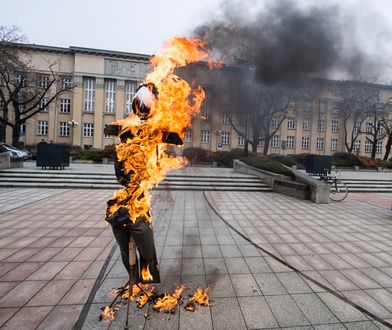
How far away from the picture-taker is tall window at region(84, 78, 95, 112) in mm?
37562

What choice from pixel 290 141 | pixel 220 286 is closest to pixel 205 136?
pixel 290 141

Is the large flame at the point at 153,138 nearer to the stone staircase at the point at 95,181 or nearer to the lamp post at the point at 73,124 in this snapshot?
the stone staircase at the point at 95,181

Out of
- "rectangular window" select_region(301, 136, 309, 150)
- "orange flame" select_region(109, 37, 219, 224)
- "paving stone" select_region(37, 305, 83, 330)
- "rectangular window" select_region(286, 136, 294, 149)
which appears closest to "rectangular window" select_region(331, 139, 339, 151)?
"rectangular window" select_region(301, 136, 309, 150)

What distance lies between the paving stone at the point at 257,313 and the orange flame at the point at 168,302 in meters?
0.89

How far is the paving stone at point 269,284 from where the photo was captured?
11.2 ft

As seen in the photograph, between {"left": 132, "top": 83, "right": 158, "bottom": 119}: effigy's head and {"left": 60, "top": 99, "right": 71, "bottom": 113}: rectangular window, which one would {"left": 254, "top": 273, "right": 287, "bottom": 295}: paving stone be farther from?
{"left": 60, "top": 99, "right": 71, "bottom": 113}: rectangular window

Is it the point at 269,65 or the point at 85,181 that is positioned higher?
the point at 269,65

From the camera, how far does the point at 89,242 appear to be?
203 inches

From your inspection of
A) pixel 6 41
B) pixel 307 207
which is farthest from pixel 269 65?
pixel 6 41

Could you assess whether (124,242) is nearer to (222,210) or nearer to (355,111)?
(222,210)

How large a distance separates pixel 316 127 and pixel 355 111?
11.3 m

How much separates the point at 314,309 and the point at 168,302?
77.4 inches

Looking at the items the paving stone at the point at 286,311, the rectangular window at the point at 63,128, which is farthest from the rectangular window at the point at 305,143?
the paving stone at the point at 286,311

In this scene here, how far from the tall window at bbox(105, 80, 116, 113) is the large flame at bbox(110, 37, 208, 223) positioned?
38.2 metres
